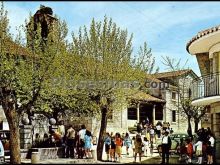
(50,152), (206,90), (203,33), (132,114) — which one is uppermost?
(203,33)

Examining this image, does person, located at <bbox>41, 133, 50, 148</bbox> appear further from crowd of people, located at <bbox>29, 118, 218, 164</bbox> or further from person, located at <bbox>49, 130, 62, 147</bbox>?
person, located at <bbox>49, 130, 62, 147</bbox>

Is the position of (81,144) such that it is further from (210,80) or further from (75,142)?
(210,80)

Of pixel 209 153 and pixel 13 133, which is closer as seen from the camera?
pixel 13 133

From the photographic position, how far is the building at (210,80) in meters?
20.8

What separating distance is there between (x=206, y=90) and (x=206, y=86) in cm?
23

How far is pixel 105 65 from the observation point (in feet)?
78.7

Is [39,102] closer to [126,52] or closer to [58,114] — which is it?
[126,52]

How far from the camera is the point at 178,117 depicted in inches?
2142

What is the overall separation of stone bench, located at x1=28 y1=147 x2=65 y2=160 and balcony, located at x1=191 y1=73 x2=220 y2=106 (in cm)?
717

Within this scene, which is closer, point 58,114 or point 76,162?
point 76,162

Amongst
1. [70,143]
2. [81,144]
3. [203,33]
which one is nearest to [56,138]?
[70,143]

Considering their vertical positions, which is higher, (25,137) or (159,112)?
Answer: (159,112)

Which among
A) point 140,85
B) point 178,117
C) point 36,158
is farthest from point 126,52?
point 178,117

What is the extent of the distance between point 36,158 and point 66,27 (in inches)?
270
